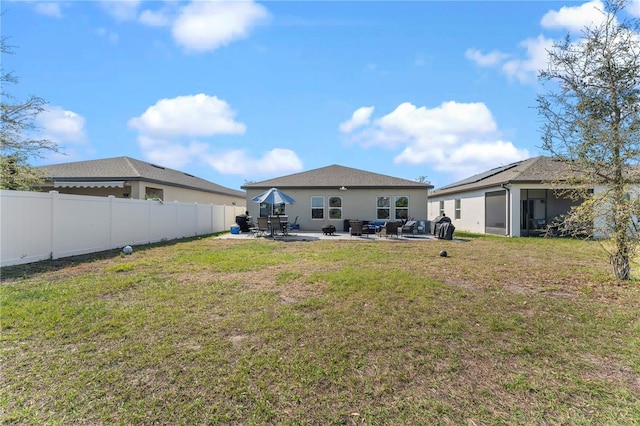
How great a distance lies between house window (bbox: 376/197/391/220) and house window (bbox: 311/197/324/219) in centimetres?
382

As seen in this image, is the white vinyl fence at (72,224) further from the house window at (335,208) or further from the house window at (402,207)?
the house window at (402,207)

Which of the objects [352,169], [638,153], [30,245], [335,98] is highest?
[335,98]

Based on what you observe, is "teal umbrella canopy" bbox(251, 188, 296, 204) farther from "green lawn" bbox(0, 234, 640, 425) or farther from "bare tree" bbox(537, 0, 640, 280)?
"bare tree" bbox(537, 0, 640, 280)

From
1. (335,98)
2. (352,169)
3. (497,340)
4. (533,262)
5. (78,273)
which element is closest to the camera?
(497,340)

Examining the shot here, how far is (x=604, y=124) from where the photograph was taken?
6625 mm

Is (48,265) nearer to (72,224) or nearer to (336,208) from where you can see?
(72,224)

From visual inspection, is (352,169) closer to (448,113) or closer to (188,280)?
(448,113)

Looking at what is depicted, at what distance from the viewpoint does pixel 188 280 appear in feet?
20.8

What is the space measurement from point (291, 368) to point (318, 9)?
31.9 feet

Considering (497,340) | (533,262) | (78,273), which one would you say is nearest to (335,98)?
(533,262)

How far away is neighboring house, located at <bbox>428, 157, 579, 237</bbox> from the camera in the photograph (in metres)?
16.8

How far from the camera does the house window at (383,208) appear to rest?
20281mm

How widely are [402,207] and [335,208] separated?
4.49 meters

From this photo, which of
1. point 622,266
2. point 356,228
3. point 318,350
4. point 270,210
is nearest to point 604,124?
point 622,266
